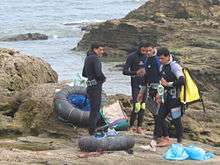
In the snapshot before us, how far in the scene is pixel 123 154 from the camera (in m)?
10.4

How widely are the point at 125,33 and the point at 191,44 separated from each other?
5223 mm

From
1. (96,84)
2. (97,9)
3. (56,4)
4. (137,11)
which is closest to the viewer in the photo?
(96,84)

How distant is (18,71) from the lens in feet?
47.5

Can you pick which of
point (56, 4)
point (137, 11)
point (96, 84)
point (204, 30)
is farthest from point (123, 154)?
point (56, 4)

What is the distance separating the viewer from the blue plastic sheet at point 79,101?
12438mm

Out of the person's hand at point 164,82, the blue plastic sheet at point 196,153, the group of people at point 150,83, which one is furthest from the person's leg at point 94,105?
the blue plastic sheet at point 196,153

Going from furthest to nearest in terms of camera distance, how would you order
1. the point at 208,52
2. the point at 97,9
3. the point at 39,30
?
1. the point at 97,9
2. the point at 39,30
3. the point at 208,52

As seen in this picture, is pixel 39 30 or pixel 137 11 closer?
pixel 137 11

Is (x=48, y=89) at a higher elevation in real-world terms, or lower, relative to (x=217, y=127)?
A: higher

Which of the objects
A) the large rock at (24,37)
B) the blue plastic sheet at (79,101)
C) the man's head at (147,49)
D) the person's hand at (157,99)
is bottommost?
the large rock at (24,37)

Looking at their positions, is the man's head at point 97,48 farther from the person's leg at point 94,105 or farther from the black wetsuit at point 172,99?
the black wetsuit at point 172,99

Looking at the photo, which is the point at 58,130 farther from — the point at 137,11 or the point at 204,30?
the point at 137,11

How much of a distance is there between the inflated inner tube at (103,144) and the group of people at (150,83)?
2.05ft

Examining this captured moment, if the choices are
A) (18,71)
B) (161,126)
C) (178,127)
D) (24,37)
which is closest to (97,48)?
(161,126)
